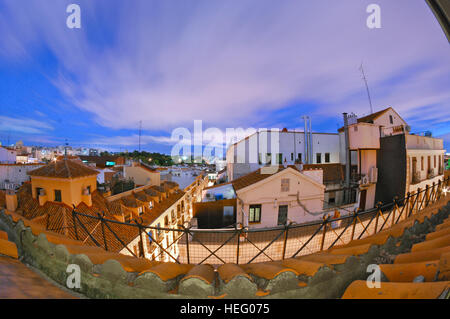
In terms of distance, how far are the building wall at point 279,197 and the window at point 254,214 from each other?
16 centimetres

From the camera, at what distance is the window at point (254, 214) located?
8.49 metres

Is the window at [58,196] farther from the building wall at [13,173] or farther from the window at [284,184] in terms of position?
the window at [284,184]

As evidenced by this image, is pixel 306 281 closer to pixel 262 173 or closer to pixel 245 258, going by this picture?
pixel 245 258

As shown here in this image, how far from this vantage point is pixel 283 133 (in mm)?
15164

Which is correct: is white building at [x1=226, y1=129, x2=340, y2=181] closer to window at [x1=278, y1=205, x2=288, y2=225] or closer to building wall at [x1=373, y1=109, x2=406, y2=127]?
building wall at [x1=373, y1=109, x2=406, y2=127]

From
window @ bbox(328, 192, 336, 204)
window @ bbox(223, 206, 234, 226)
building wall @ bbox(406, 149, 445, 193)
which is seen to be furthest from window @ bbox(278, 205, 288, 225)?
building wall @ bbox(406, 149, 445, 193)

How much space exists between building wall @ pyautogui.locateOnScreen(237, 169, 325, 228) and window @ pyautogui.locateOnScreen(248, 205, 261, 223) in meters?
0.16

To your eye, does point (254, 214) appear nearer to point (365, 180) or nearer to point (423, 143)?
point (365, 180)

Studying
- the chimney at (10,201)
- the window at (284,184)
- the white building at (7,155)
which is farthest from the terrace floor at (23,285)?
the white building at (7,155)

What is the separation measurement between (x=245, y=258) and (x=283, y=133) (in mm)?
11610

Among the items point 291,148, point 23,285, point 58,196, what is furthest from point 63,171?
point 291,148

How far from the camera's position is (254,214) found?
8547mm

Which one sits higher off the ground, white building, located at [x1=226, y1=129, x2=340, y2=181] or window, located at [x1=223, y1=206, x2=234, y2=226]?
white building, located at [x1=226, y1=129, x2=340, y2=181]

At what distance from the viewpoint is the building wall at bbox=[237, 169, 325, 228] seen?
27.7 feet
